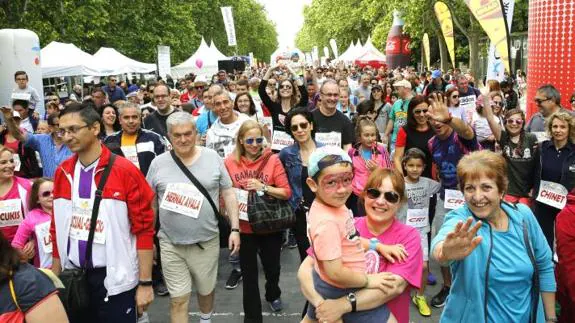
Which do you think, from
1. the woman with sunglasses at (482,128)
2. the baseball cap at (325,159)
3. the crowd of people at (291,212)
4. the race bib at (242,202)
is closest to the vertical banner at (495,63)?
the crowd of people at (291,212)

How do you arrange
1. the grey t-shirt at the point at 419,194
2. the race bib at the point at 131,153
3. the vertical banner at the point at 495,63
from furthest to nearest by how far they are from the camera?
the vertical banner at the point at 495,63 < the race bib at the point at 131,153 < the grey t-shirt at the point at 419,194

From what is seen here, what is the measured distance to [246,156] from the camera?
457 cm

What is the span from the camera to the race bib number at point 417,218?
4.84 metres

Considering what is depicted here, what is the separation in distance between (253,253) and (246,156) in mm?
841

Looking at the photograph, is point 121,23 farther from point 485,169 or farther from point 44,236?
Result: point 485,169

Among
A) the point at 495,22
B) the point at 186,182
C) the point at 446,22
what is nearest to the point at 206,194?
the point at 186,182

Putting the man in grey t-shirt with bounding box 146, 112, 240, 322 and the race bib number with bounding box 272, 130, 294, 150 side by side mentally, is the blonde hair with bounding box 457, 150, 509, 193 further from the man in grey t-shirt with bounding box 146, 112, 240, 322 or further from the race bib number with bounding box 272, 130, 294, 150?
the race bib number with bounding box 272, 130, 294, 150

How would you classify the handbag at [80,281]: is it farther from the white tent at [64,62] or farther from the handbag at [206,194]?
the white tent at [64,62]

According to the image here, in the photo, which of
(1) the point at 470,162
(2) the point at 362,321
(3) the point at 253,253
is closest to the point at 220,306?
(3) the point at 253,253

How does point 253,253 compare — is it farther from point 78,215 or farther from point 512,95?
point 512,95

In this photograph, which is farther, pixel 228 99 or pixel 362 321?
pixel 228 99

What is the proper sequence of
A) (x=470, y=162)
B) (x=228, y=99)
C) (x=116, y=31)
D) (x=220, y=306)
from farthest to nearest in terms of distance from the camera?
(x=116, y=31), (x=228, y=99), (x=220, y=306), (x=470, y=162)

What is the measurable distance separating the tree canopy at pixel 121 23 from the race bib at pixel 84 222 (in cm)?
1769

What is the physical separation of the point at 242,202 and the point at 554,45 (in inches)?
290
